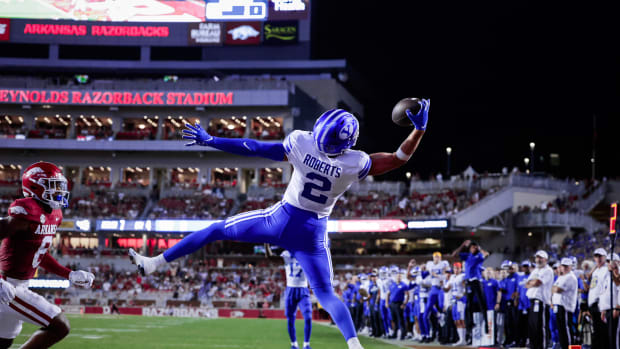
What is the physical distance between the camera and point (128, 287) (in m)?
41.2

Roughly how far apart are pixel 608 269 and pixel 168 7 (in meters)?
49.7

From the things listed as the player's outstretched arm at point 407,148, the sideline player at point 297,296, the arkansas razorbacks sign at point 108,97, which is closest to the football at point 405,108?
the player's outstretched arm at point 407,148

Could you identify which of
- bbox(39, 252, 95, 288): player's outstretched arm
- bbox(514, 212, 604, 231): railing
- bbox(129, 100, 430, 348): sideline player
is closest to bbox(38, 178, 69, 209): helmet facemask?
bbox(39, 252, 95, 288): player's outstretched arm

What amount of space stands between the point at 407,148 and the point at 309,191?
115 cm

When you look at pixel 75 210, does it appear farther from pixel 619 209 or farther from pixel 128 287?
pixel 619 209

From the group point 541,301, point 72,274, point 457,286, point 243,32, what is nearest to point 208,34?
point 243,32

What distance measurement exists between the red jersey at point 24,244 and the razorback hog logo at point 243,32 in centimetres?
5116

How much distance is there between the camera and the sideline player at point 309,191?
7.05 meters

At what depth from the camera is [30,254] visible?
259 inches

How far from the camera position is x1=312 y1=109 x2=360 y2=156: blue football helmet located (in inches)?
277

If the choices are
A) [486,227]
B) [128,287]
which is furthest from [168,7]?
[486,227]

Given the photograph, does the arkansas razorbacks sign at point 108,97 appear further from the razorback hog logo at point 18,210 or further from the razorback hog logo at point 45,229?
the razorback hog logo at point 18,210

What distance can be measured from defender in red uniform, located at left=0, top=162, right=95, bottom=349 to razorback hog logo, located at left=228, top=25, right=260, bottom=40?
5083cm

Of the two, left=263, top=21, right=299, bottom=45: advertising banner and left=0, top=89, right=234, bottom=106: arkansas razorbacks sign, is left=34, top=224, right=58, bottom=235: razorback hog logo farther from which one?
left=263, top=21, right=299, bottom=45: advertising banner
